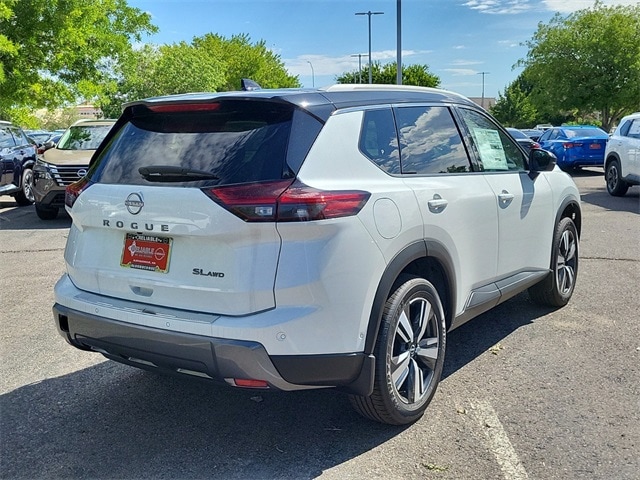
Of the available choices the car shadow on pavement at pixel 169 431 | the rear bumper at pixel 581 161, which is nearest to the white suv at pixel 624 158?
the rear bumper at pixel 581 161

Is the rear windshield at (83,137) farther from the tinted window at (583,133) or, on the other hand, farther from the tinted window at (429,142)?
the tinted window at (583,133)

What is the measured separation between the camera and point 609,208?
468 inches

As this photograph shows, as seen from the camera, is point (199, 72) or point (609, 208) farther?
point (199, 72)

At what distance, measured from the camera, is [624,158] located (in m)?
12.7

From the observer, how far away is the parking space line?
305cm

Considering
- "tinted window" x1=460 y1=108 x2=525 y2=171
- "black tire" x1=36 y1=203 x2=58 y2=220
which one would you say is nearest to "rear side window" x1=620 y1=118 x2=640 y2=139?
"tinted window" x1=460 y1=108 x2=525 y2=171

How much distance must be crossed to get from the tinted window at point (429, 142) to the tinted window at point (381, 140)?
0.24ft

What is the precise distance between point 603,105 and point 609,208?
83.4ft

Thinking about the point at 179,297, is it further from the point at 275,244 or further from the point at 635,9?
the point at 635,9

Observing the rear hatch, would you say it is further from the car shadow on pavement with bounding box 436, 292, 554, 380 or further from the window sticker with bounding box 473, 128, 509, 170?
the car shadow on pavement with bounding box 436, 292, 554, 380

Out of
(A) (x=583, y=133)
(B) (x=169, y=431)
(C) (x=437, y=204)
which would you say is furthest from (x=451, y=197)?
(A) (x=583, y=133)

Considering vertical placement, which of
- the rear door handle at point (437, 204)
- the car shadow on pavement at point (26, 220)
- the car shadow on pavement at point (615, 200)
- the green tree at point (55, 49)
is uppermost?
the green tree at point (55, 49)

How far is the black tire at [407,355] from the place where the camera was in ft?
10.6

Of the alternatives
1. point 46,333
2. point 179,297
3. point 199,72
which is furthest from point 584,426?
point 199,72
